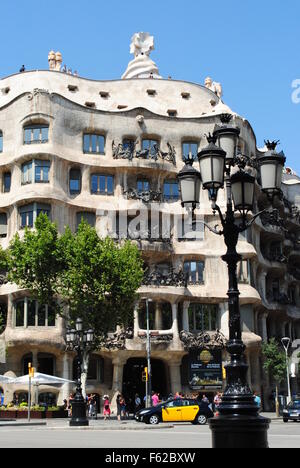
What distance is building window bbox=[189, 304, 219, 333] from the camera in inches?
1924

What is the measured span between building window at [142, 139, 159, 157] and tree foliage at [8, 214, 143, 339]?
509 inches

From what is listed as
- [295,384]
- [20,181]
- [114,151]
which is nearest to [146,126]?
[114,151]

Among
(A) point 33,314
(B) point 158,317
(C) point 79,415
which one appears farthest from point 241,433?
(B) point 158,317

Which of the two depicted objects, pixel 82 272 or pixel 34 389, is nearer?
pixel 82 272

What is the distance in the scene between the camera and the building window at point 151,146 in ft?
165

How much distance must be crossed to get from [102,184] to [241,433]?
133 ft

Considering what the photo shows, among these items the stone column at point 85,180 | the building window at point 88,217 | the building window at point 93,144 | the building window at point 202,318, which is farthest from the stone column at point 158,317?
the building window at point 93,144

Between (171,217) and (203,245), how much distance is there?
304 cm

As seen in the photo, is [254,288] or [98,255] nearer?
[98,255]

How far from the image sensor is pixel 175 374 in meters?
47.3

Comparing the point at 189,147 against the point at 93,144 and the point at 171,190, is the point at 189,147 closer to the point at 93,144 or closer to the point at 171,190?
the point at 171,190

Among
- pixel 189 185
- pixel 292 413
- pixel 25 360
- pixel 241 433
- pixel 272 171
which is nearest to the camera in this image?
pixel 241 433

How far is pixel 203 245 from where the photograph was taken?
49750 mm
